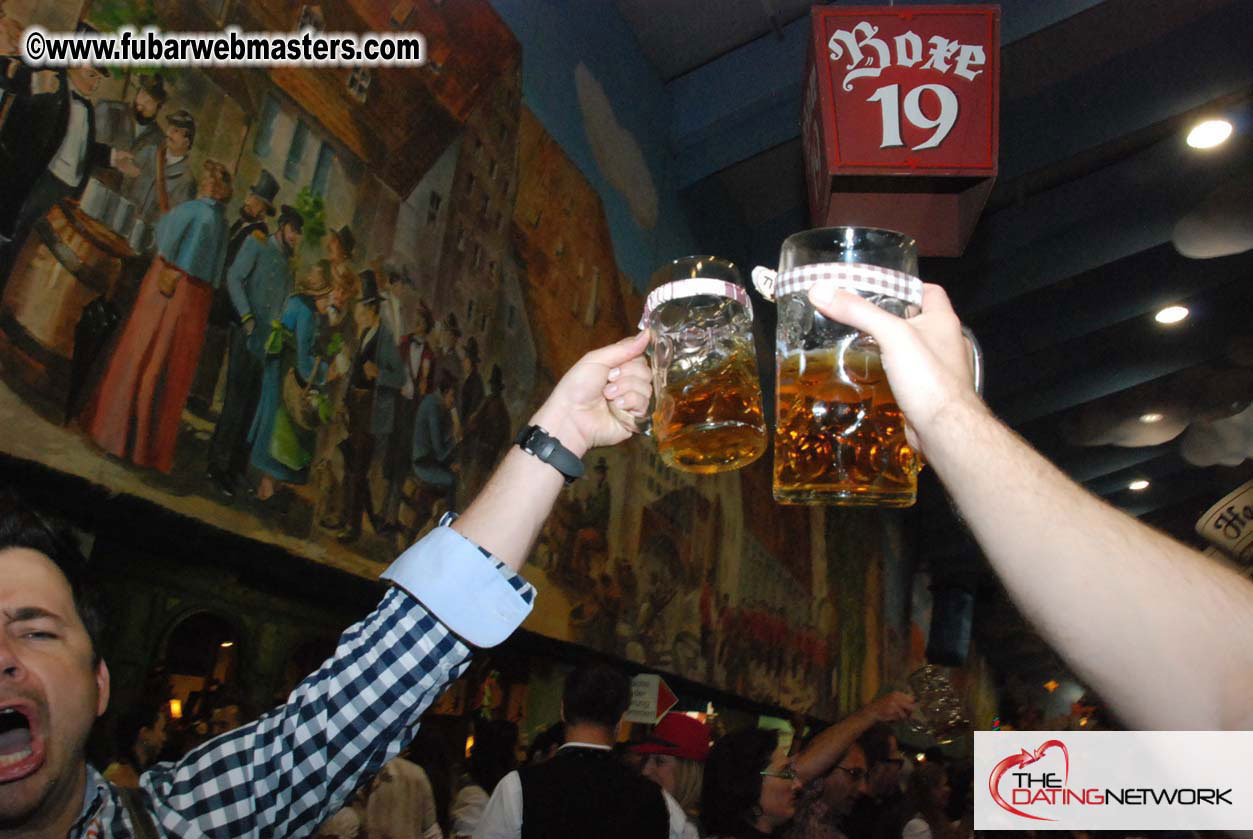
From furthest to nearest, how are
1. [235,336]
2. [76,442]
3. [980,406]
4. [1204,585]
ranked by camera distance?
[235,336]
[76,442]
[980,406]
[1204,585]

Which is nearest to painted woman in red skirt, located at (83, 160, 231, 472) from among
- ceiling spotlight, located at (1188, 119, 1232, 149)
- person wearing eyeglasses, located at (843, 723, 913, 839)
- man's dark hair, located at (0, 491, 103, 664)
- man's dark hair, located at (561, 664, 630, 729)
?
man's dark hair, located at (561, 664, 630, 729)

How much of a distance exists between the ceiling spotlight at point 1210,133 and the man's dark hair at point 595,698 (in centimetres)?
746

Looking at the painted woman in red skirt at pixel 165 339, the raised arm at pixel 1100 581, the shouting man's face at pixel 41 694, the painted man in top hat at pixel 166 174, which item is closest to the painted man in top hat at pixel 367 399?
the painted woman in red skirt at pixel 165 339

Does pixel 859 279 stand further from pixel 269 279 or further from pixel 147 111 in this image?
pixel 269 279

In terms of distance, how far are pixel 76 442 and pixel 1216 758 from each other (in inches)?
107

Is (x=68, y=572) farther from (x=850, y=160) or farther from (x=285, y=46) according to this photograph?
(x=285, y=46)

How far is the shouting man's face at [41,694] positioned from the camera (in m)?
1.11

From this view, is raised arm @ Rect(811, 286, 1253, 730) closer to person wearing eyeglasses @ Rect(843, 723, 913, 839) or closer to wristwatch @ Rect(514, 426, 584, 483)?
wristwatch @ Rect(514, 426, 584, 483)

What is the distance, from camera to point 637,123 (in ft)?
22.6

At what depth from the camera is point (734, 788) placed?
261cm

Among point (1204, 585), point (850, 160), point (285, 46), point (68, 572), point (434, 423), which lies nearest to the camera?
point (1204, 585)

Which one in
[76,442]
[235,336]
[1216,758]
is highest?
[235,336]

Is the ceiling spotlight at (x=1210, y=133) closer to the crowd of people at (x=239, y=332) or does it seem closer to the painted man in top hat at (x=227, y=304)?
the crowd of people at (x=239, y=332)

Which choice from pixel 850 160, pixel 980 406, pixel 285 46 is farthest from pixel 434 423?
pixel 980 406
